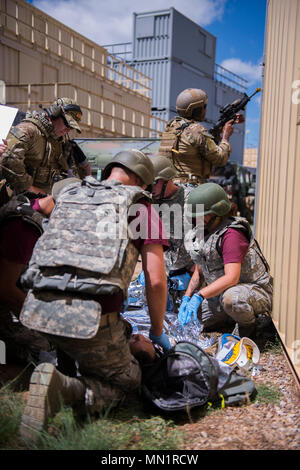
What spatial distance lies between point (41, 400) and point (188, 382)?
32.3 inches

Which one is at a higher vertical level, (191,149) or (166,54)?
(166,54)

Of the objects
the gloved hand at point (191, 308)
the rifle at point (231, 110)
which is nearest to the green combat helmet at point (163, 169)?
the gloved hand at point (191, 308)

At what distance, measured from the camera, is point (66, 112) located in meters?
4.82

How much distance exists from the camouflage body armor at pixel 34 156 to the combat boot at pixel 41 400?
109 inches

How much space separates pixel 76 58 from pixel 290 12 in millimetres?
18329

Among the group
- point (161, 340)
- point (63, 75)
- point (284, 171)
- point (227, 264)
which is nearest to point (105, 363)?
point (161, 340)

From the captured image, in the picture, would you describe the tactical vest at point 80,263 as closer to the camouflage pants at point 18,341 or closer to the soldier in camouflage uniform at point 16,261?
the soldier in camouflage uniform at point 16,261

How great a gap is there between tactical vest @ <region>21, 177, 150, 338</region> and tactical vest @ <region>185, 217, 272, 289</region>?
119 cm

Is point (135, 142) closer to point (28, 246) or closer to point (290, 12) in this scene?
point (290, 12)

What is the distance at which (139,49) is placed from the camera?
27891 mm

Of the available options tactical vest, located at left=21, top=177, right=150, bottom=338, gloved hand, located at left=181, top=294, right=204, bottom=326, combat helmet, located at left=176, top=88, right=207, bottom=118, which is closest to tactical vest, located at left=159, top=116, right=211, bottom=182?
combat helmet, located at left=176, top=88, right=207, bottom=118

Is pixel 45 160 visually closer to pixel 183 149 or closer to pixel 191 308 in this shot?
pixel 183 149
